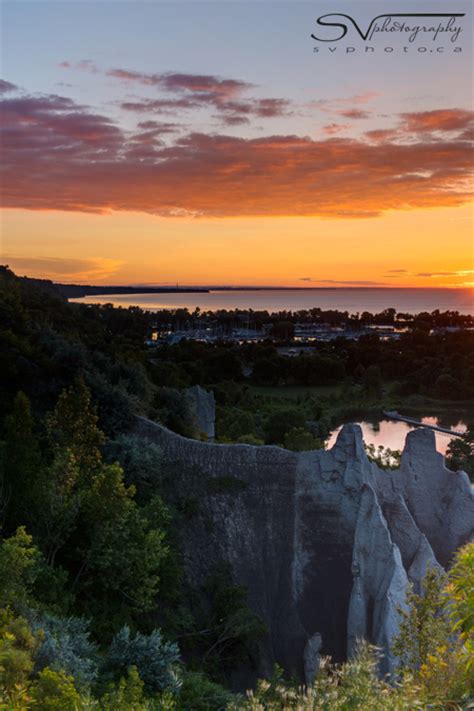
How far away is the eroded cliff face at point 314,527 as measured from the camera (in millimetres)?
19694

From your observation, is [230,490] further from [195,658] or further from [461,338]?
[461,338]

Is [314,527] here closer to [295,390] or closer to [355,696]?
[355,696]

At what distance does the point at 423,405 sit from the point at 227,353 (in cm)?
2267

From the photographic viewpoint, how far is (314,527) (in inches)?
854

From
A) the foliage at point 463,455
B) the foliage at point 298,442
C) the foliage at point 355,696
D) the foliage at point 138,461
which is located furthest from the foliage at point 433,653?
the foliage at point 463,455

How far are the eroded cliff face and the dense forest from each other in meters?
0.90

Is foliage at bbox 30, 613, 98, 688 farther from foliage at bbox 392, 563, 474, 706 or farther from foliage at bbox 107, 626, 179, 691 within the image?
foliage at bbox 392, 563, 474, 706

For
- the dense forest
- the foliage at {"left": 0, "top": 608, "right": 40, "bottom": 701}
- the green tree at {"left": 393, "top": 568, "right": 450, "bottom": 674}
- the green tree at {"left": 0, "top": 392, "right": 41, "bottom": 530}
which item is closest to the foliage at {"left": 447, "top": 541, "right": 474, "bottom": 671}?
the dense forest

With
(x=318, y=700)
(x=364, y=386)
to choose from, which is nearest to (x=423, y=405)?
(x=364, y=386)

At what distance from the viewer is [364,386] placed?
75.4 meters

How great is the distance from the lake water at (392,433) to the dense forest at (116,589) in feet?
90.1

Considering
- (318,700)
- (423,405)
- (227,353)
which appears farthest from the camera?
(227,353)

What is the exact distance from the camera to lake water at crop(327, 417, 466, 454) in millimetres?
58312

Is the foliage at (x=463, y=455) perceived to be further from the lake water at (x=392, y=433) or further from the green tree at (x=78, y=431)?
the green tree at (x=78, y=431)
